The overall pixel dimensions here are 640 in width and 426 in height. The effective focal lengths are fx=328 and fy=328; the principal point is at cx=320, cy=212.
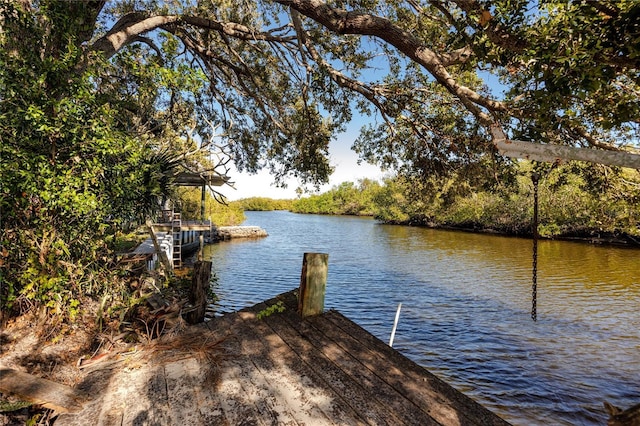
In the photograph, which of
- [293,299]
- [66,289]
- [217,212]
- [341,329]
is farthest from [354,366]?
[217,212]

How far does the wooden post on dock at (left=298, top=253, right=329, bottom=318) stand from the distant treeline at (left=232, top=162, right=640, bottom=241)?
3777mm

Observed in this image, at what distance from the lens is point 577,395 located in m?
6.86

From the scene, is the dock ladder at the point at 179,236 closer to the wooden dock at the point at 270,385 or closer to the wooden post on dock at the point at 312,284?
the wooden post on dock at the point at 312,284

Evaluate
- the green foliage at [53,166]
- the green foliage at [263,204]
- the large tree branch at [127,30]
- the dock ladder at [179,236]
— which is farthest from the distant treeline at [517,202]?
the green foliage at [263,204]

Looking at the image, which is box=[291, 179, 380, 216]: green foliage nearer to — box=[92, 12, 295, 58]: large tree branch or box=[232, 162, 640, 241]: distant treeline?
box=[232, 162, 640, 241]: distant treeline

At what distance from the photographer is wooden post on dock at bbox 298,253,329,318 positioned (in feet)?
17.7

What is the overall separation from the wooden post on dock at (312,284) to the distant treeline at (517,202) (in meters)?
3.78

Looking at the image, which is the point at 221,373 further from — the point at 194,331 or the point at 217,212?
the point at 217,212

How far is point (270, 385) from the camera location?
3.59 m

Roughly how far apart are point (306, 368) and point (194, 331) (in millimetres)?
2078

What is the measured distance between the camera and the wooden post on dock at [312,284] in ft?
17.7

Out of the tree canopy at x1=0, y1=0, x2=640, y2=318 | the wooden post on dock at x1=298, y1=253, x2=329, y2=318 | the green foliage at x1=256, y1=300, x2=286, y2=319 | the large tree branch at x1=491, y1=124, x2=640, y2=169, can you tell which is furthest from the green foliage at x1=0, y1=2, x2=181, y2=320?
the large tree branch at x1=491, y1=124, x2=640, y2=169

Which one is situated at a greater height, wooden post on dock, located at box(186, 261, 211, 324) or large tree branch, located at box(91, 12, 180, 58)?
large tree branch, located at box(91, 12, 180, 58)

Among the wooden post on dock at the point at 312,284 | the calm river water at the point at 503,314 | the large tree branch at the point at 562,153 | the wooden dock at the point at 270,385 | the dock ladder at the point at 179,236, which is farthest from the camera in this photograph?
the dock ladder at the point at 179,236
